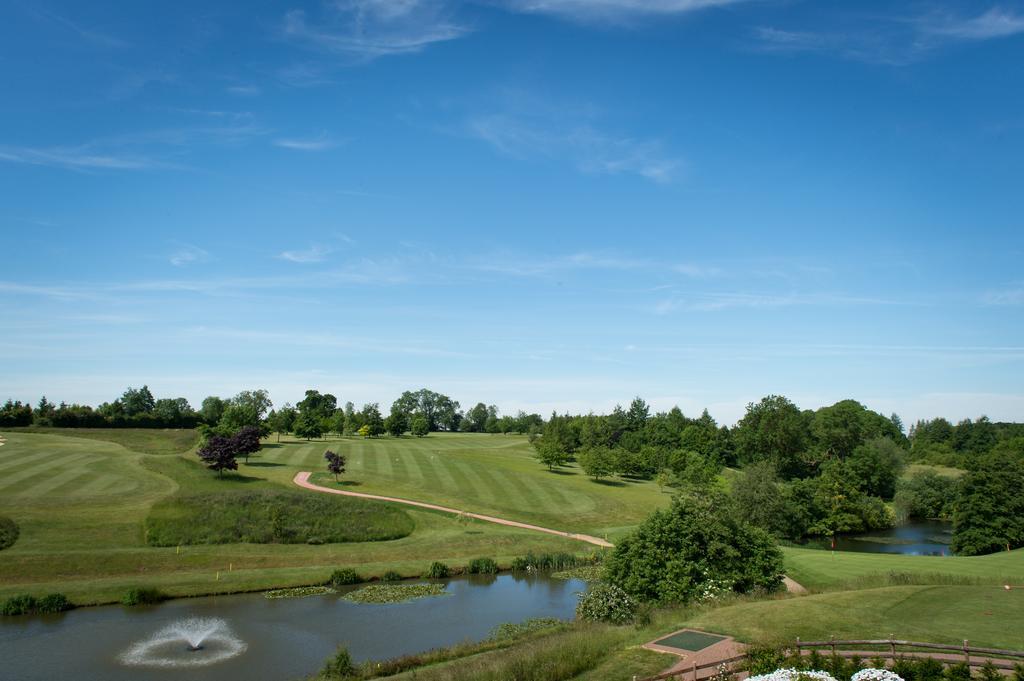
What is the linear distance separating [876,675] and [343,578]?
36.2 m

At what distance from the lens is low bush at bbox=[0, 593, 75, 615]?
35531mm

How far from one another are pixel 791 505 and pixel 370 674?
57.4 meters

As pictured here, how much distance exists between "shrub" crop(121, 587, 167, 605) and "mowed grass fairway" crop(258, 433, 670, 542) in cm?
3172

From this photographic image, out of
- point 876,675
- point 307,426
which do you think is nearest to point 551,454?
point 307,426

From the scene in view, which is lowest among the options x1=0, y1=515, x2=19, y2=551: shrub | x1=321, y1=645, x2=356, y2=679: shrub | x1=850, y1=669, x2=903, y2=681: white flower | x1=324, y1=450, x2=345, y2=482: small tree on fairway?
x1=321, y1=645, x2=356, y2=679: shrub

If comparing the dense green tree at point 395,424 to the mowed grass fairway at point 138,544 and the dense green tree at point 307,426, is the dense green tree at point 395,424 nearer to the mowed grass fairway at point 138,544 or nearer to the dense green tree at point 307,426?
the dense green tree at point 307,426

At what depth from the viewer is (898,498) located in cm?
8431

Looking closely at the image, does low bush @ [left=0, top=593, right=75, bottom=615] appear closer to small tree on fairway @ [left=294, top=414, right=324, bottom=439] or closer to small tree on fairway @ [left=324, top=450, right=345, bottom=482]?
small tree on fairway @ [left=324, top=450, right=345, bottom=482]

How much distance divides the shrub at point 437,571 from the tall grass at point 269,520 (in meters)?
9.66

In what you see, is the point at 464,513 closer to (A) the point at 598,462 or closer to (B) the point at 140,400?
(A) the point at 598,462

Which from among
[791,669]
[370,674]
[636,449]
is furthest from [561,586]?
[636,449]

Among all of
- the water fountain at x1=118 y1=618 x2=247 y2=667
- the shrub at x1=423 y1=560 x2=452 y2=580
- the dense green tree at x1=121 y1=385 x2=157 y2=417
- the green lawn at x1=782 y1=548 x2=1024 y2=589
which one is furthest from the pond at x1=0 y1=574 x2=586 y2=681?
the dense green tree at x1=121 y1=385 x2=157 y2=417

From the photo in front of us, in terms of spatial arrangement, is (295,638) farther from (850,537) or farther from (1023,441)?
(1023,441)

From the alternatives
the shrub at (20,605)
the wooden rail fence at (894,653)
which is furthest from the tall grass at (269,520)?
the wooden rail fence at (894,653)
